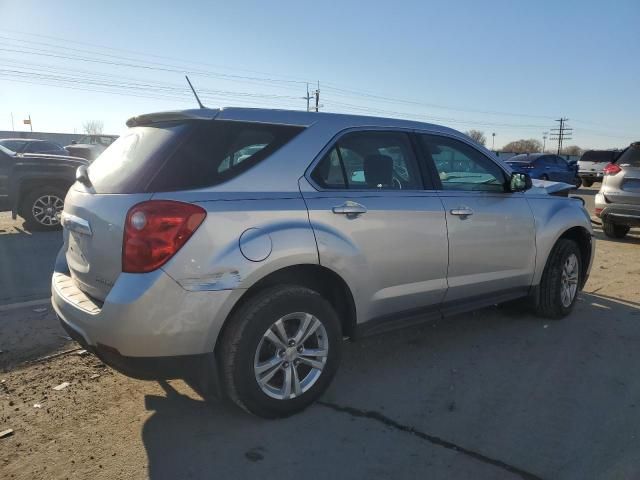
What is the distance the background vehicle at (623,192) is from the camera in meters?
8.91

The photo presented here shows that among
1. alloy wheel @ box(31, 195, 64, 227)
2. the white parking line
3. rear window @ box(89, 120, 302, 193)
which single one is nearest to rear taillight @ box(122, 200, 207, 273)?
rear window @ box(89, 120, 302, 193)

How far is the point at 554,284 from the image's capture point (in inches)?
191

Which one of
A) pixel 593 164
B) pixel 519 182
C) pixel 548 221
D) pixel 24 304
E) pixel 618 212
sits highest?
pixel 593 164

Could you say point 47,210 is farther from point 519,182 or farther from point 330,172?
point 519,182

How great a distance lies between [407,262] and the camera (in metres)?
3.58

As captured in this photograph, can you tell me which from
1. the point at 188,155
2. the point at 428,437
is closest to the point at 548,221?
the point at 428,437

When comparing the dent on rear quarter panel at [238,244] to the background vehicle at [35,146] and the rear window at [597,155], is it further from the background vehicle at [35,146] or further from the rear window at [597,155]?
the rear window at [597,155]

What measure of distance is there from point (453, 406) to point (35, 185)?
8451mm

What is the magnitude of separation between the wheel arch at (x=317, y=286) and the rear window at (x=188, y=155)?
0.63 meters

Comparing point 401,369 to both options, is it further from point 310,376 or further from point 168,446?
point 168,446

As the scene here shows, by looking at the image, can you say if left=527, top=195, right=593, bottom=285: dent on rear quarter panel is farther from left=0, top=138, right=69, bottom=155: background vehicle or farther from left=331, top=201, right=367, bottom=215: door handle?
left=0, top=138, right=69, bottom=155: background vehicle

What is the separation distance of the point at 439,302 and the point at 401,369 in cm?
57

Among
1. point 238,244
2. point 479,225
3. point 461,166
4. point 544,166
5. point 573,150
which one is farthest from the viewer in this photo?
point 573,150

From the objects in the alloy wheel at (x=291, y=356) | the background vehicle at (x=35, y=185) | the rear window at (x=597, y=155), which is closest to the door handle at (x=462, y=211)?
the alloy wheel at (x=291, y=356)
